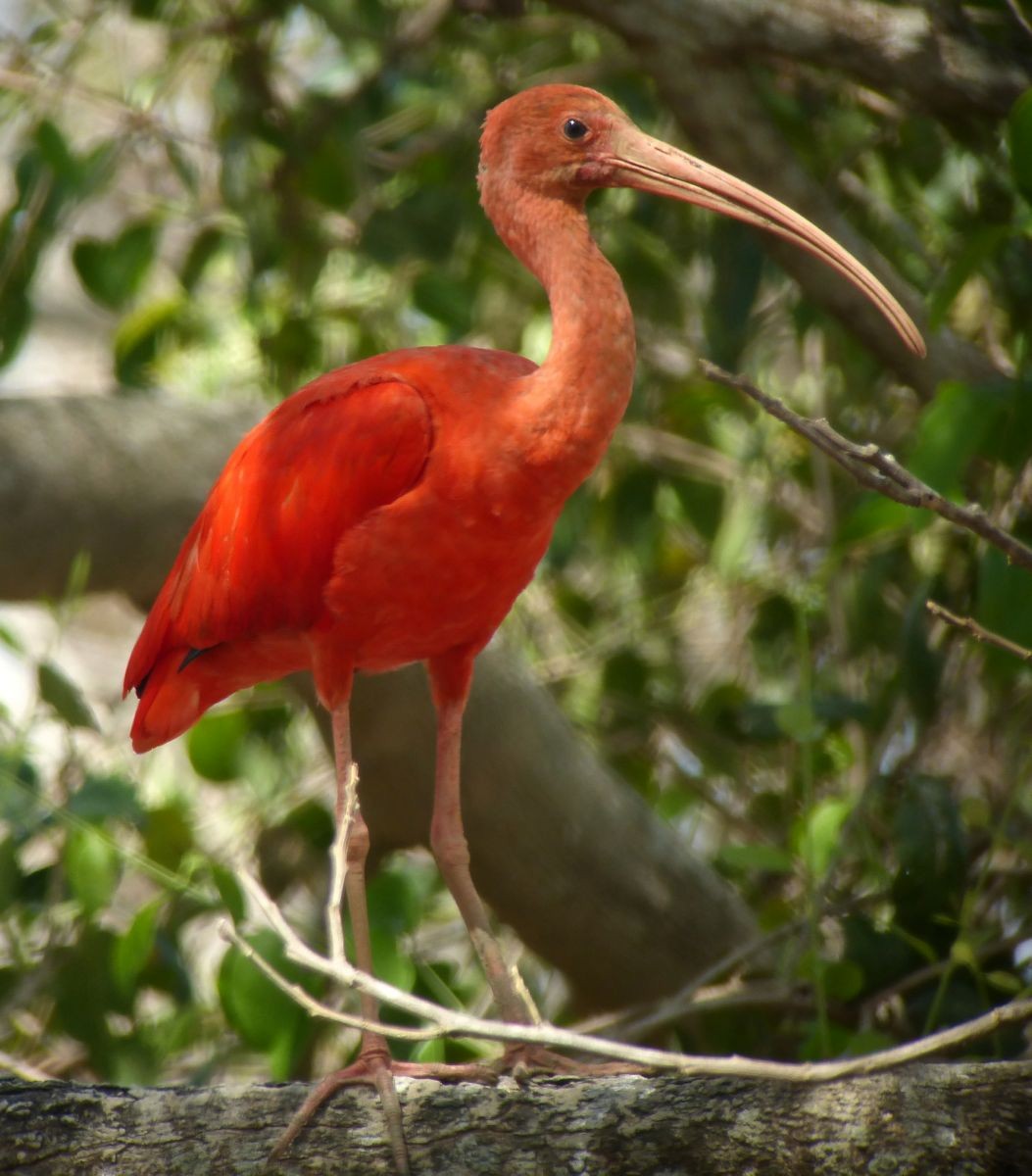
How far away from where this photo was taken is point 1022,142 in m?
2.65

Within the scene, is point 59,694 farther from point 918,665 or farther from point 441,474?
point 918,665

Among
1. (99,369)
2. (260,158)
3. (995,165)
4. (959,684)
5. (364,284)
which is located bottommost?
(99,369)

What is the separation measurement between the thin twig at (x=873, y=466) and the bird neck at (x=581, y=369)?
0.74 metres

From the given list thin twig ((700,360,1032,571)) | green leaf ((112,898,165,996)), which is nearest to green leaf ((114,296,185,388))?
green leaf ((112,898,165,996))

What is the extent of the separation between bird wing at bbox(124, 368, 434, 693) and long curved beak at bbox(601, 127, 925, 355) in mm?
598

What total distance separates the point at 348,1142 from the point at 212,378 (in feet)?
10.8

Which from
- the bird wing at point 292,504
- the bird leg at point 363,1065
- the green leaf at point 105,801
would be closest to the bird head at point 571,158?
the bird wing at point 292,504

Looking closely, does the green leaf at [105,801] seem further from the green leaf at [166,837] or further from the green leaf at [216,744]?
the green leaf at [216,744]

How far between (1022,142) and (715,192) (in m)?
0.53

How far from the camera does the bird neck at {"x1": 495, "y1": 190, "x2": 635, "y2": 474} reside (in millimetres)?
2732

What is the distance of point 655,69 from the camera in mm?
3727

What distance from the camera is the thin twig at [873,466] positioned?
193 centimetres

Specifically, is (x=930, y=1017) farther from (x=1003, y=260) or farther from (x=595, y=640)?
(x=595, y=640)

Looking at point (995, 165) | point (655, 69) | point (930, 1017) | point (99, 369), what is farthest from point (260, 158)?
point (99, 369)
